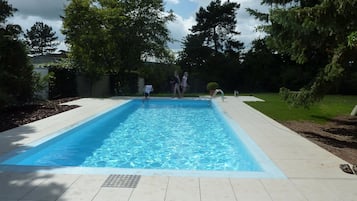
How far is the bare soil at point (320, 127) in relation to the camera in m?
6.91

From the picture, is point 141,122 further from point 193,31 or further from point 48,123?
point 193,31

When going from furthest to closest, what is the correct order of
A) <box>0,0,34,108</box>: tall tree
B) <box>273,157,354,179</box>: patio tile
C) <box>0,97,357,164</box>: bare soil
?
1. <box>0,0,34,108</box>: tall tree
2. <box>0,97,357,164</box>: bare soil
3. <box>273,157,354,179</box>: patio tile

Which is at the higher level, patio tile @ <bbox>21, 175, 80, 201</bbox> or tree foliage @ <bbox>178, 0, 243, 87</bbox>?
tree foliage @ <bbox>178, 0, 243, 87</bbox>

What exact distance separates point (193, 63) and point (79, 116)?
68.9 ft

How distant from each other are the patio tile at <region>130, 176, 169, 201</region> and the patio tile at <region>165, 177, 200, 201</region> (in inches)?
2.7

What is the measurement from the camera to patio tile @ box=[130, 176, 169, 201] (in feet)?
12.6

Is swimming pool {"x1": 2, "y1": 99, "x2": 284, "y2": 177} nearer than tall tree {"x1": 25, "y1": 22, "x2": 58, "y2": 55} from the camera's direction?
Yes

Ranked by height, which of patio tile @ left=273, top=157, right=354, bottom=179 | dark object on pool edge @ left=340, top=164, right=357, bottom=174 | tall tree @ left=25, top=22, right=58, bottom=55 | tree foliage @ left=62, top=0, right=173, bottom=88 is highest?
tall tree @ left=25, top=22, right=58, bottom=55

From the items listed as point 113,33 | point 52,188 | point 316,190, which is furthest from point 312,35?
point 113,33

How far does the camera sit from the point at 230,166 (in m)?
6.55

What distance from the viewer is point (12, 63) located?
12.0m

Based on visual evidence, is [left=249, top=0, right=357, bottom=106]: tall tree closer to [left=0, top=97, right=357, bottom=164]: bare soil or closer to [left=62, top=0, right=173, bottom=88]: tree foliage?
[left=0, top=97, right=357, bottom=164]: bare soil

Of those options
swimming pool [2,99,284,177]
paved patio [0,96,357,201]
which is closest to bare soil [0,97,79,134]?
swimming pool [2,99,284,177]

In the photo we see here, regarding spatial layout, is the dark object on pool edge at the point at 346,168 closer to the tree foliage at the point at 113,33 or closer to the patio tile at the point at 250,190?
the patio tile at the point at 250,190
